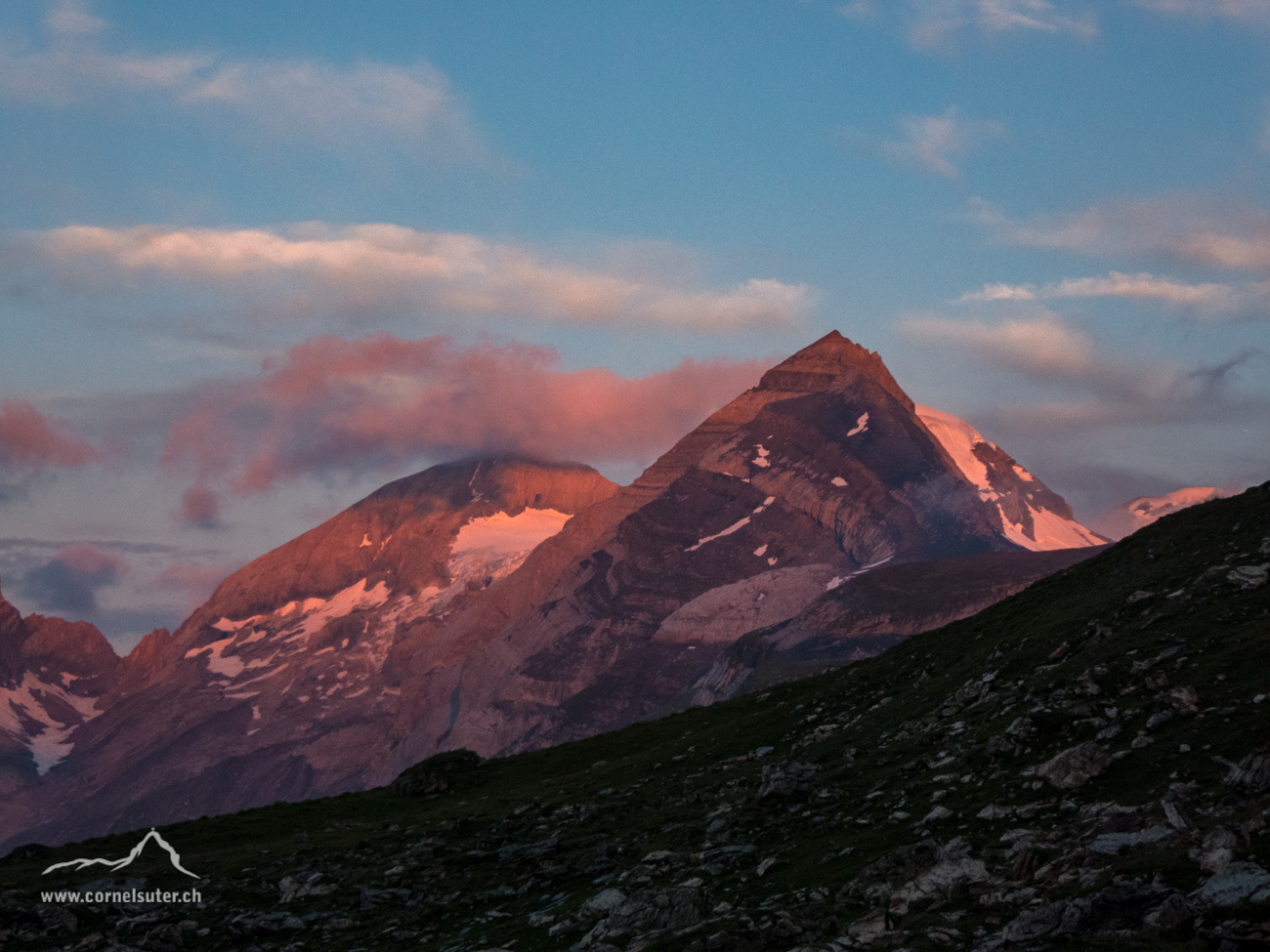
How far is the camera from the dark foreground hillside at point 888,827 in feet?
94.8

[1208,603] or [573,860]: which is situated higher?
[1208,603]

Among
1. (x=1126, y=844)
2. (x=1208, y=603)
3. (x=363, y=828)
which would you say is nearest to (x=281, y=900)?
(x=363, y=828)

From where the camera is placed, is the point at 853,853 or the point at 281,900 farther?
the point at 281,900

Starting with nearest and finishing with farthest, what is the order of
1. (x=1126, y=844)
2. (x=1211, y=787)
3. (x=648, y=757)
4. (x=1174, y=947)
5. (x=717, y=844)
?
1. (x=1174, y=947)
2. (x=1126, y=844)
3. (x=1211, y=787)
4. (x=717, y=844)
5. (x=648, y=757)

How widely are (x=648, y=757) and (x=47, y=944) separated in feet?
112

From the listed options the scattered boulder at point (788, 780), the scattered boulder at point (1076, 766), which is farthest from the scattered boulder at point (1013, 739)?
the scattered boulder at point (788, 780)

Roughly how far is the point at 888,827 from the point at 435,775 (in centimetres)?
4586

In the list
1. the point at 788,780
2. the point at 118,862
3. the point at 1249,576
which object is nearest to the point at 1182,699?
the point at 1249,576

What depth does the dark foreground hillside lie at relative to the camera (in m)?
28.9

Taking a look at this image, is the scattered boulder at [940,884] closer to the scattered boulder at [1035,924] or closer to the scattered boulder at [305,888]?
the scattered boulder at [1035,924]

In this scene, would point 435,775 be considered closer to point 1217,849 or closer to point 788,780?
point 788,780

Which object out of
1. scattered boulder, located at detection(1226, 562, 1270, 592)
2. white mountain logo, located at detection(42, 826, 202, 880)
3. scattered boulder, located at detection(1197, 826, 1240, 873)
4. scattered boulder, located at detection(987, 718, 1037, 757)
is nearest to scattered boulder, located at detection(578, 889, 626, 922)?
scattered boulder, located at detection(987, 718, 1037, 757)

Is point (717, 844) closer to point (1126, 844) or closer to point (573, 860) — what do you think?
point (573, 860)

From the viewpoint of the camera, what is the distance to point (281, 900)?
50500 millimetres
